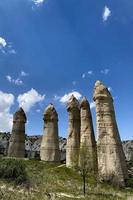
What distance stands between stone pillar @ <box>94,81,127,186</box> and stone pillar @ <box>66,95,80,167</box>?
733cm

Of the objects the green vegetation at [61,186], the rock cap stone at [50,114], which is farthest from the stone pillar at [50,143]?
the green vegetation at [61,186]

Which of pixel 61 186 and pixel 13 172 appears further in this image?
pixel 61 186

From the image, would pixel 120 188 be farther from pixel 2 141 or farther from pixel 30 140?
pixel 30 140

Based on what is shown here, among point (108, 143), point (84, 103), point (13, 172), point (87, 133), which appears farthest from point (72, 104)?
point (13, 172)

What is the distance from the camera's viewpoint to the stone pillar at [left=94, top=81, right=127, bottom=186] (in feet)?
99.3

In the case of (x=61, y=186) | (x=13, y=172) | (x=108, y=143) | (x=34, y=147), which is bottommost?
(x=61, y=186)

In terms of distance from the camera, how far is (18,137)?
156 ft

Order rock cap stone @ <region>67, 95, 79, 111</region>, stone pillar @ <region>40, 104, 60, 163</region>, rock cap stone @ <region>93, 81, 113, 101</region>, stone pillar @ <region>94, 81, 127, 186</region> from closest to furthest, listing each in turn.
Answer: stone pillar @ <region>94, 81, 127, 186</region> → rock cap stone @ <region>93, 81, 113, 101</region> → rock cap stone @ <region>67, 95, 79, 111</region> → stone pillar @ <region>40, 104, 60, 163</region>

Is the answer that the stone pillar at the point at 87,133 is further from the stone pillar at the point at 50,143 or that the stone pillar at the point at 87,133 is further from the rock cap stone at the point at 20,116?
the rock cap stone at the point at 20,116

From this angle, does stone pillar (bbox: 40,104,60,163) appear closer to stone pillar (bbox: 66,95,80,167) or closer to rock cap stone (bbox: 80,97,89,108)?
stone pillar (bbox: 66,95,80,167)

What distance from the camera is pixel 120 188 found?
94.6 ft

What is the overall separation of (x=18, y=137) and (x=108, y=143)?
67.2ft

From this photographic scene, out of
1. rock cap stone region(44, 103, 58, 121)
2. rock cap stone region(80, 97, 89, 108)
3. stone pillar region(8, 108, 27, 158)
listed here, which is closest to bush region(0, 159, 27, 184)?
rock cap stone region(80, 97, 89, 108)

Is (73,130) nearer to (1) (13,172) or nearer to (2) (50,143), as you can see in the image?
(2) (50,143)
